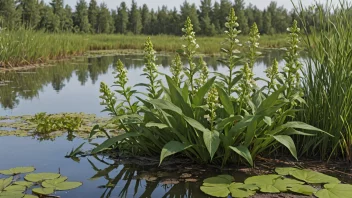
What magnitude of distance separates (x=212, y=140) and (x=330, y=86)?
3.97 ft

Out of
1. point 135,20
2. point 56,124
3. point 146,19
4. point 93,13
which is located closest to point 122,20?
point 135,20

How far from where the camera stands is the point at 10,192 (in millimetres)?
2404

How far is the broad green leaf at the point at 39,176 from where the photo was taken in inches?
104

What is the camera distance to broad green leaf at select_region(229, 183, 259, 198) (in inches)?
94.2

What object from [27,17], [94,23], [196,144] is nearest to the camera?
[196,144]

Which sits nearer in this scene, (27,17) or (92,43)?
(92,43)

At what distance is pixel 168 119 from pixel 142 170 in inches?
16.8

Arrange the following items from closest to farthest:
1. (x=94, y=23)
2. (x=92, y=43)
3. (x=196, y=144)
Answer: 1. (x=196, y=144)
2. (x=92, y=43)
3. (x=94, y=23)

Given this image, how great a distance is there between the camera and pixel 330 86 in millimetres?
3164

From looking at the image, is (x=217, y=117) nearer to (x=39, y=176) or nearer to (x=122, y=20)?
(x=39, y=176)

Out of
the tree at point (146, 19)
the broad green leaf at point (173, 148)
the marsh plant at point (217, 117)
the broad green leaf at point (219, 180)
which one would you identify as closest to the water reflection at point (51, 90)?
the marsh plant at point (217, 117)

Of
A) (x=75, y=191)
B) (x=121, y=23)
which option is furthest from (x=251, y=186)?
(x=121, y=23)

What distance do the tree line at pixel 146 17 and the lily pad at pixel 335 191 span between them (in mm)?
29902

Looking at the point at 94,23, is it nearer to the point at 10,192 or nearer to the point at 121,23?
the point at 121,23
